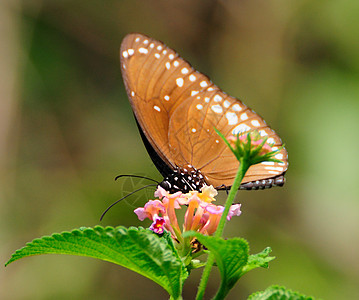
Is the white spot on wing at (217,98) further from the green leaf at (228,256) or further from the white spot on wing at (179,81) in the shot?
the green leaf at (228,256)

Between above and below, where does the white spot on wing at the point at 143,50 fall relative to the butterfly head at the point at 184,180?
above

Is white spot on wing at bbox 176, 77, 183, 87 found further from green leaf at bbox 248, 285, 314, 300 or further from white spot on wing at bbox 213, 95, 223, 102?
green leaf at bbox 248, 285, 314, 300

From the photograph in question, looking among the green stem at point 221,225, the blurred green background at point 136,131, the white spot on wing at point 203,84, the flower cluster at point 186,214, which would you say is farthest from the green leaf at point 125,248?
the blurred green background at point 136,131

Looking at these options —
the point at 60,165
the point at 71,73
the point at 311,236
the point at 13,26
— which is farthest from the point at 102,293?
the point at 13,26

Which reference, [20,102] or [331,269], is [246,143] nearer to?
[331,269]

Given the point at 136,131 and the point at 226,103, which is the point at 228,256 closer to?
the point at 226,103
